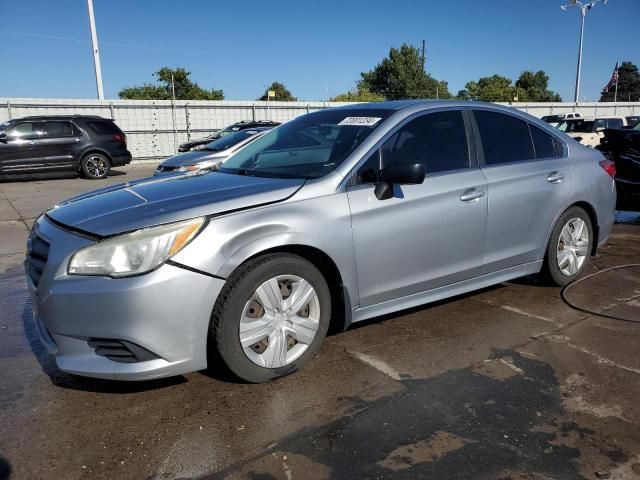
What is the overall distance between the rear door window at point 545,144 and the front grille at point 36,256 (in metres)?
3.79

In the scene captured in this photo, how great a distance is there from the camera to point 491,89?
8512 centimetres

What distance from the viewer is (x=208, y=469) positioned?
239 cm

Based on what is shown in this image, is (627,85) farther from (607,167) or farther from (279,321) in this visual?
(279,321)

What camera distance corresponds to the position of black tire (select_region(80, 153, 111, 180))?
52.1 feet

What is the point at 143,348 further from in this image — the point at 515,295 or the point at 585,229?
the point at 585,229

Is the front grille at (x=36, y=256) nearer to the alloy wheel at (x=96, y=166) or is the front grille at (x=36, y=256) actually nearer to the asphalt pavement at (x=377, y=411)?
the asphalt pavement at (x=377, y=411)

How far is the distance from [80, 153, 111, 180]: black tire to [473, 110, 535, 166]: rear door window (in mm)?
14306

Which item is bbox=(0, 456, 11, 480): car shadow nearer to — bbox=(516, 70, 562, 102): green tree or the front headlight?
the front headlight

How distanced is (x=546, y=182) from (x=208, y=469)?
3451 millimetres

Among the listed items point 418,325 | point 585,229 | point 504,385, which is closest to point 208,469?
point 504,385

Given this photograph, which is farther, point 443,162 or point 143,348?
point 443,162

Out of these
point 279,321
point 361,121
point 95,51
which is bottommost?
point 279,321

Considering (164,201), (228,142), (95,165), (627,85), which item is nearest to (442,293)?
(164,201)

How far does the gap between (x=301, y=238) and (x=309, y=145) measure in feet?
3.67
